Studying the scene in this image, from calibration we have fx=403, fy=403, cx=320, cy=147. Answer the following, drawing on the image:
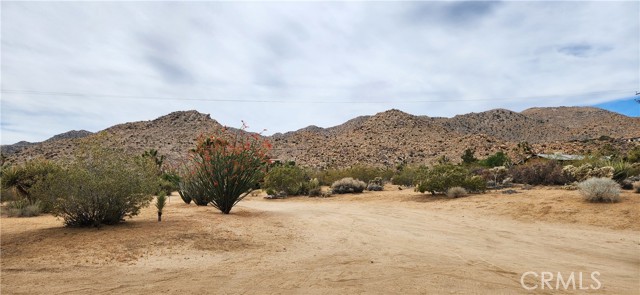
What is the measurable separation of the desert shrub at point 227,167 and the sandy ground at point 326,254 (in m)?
2.46

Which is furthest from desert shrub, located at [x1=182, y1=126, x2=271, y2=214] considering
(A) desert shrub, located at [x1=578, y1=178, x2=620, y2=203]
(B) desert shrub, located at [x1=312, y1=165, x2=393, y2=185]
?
(B) desert shrub, located at [x1=312, y1=165, x2=393, y2=185]

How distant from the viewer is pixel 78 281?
609cm

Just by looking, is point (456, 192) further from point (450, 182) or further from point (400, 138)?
point (400, 138)

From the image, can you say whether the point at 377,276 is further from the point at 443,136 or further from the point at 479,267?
the point at 443,136

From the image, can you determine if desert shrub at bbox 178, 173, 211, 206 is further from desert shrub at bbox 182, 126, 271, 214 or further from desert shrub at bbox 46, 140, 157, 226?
desert shrub at bbox 46, 140, 157, 226

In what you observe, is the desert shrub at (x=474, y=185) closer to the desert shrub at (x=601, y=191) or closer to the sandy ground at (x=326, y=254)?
the desert shrub at (x=601, y=191)

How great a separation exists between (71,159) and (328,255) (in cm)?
747

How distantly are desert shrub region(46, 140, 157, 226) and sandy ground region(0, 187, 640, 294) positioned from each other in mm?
465

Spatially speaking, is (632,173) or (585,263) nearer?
(585,263)

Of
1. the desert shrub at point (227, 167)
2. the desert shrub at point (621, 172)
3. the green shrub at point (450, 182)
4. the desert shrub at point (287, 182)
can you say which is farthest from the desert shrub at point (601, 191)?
the desert shrub at point (287, 182)

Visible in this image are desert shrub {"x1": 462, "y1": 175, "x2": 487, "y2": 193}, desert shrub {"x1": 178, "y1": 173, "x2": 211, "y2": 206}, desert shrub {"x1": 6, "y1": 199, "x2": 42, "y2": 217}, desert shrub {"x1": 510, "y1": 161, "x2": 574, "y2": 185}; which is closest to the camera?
desert shrub {"x1": 6, "y1": 199, "x2": 42, "y2": 217}

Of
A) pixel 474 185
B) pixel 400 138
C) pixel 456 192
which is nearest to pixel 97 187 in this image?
pixel 456 192

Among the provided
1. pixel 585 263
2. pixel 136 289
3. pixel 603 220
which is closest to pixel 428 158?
pixel 603 220

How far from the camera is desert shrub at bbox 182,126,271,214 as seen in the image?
15602mm
